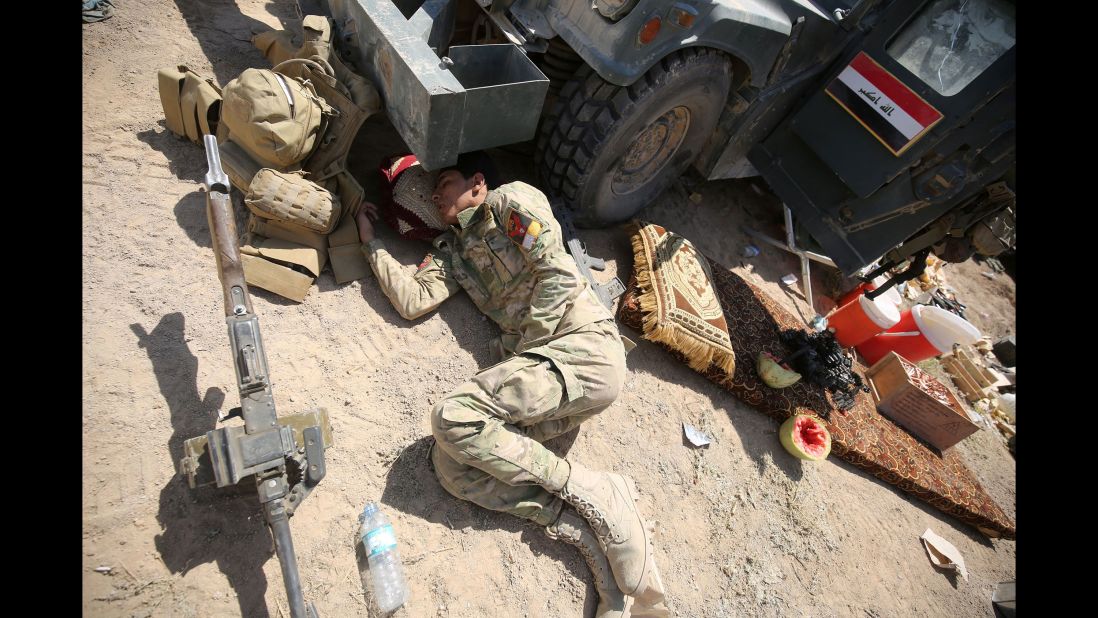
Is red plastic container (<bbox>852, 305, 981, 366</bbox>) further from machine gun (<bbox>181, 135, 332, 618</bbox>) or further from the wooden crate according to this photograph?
machine gun (<bbox>181, 135, 332, 618</bbox>)

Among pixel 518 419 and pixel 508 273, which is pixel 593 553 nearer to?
pixel 518 419

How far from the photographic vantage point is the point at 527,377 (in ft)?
8.45

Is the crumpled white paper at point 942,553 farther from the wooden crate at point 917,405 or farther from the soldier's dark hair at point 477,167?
the soldier's dark hair at point 477,167

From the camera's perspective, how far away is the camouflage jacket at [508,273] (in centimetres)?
292

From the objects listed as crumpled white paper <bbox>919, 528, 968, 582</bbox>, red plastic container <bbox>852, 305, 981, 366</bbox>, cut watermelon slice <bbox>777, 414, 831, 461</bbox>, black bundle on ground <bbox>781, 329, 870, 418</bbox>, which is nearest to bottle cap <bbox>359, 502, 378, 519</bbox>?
cut watermelon slice <bbox>777, 414, 831, 461</bbox>

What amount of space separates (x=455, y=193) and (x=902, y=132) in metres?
2.79

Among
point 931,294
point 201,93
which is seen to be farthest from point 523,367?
point 931,294

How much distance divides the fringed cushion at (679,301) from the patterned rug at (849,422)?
9 centimetres

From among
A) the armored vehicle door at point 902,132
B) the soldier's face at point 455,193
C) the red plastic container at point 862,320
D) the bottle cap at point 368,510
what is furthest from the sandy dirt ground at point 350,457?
the armored vehicle door at point 902,132

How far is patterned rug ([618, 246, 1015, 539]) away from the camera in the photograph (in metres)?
3.76

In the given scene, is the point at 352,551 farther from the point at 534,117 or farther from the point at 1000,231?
the point at 1000,231

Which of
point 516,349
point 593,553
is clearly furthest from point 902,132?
point 593,553

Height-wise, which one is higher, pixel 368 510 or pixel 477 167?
pixel 477 167
